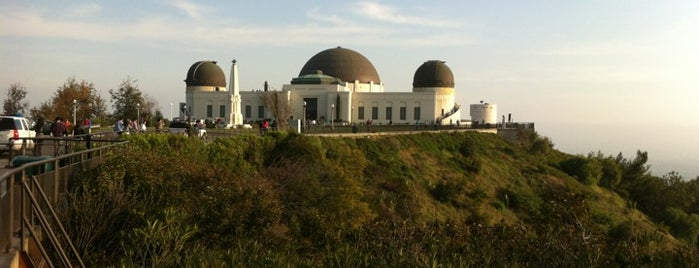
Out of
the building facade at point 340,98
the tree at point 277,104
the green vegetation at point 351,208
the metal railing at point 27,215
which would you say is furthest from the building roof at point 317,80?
the metal railing at point 27,215

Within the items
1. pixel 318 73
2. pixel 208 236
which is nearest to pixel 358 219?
pixel 208 236

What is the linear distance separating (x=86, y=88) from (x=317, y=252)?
42027 mm

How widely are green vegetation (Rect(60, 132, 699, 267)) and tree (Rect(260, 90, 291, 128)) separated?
14744 millimetres

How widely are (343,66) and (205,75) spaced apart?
52.4 feet

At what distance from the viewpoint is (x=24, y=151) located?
1620cm

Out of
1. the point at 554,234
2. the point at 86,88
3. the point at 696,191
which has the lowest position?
the point at 696,191

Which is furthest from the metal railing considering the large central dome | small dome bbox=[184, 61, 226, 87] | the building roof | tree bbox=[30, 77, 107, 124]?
the large central dome

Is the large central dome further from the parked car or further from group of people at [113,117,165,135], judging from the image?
group of people at [113,117,165,135]

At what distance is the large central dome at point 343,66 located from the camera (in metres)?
75.4

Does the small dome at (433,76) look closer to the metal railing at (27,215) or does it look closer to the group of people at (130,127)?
the group of people at (130,127)

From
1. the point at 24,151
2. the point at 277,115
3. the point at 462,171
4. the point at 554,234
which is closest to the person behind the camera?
the point at 554,234

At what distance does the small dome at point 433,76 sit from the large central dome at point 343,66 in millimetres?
5868


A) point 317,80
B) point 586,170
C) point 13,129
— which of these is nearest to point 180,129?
point 13,129

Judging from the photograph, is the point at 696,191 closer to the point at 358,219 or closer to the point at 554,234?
the point at 358,219
